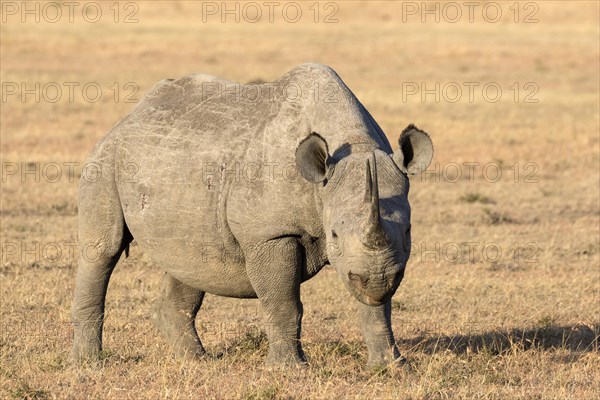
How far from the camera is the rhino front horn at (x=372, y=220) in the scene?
20.5 feet

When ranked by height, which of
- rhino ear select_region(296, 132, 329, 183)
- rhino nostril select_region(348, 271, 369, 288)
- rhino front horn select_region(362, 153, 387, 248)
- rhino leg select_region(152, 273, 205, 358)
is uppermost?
rhino ear select_region(296, 132, 329, 183)

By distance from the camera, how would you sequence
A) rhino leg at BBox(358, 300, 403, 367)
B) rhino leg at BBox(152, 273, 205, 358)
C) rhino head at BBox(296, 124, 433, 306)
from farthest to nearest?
rhino leg at BBox(152, 273, 205, 358) → rhino leg at BBox(358, 300, 403, 367) → rhino head at BBox(296, 124, 433, 306)

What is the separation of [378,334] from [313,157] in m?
1.34

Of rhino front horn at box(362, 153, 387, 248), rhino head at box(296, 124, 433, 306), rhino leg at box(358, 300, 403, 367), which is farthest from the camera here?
rhino leg at box(358, 300, 403, 367)

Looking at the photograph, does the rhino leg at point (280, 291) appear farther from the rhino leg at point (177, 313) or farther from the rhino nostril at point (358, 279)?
the rhino leg at point (177, 313)

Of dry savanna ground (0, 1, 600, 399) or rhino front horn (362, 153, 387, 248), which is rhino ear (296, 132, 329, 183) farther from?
dry savanna ground (0, 1, 600, 399)

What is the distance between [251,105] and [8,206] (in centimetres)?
824

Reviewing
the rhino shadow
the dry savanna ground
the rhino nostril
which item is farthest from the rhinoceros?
the rhino shadow

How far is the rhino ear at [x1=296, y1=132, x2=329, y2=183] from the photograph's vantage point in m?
6.87

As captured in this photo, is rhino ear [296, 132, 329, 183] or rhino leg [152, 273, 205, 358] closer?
rhino ear [296, 132, 329, 183]

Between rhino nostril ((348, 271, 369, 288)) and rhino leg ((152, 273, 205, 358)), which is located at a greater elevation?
rhino nostril ((348, 271, 369, 288))

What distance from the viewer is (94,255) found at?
327 inches

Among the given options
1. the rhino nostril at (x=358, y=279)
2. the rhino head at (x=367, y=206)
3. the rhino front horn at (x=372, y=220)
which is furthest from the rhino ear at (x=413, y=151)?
the rhino nostril at (x=358, y=279)

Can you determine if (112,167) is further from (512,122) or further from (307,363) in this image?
(512,122)
